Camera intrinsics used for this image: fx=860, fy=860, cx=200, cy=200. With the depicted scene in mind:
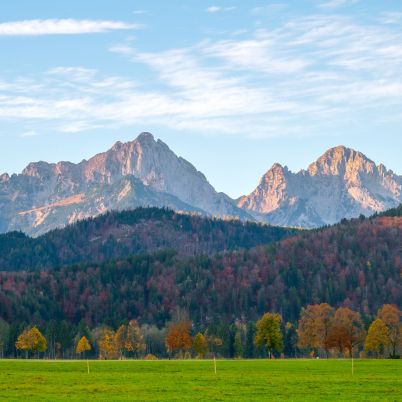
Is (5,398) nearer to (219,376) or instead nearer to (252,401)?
(252,401)

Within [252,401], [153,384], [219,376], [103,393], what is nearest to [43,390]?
[103,393]

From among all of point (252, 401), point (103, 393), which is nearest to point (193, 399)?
point (252, 401)

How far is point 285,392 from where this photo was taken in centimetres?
8362

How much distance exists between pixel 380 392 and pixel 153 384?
25.9 meters

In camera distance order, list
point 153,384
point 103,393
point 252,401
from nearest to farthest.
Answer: point 252,401, point 103,393, point 153,384

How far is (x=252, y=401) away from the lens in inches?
2906

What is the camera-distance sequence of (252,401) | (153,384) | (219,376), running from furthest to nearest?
(219,376) < (153,384) < (252,401)

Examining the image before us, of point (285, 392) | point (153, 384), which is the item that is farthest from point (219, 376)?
point (285, 392)

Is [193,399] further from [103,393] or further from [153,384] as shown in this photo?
[153,384]

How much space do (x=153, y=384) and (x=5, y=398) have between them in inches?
933

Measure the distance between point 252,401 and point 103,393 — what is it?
16.0 meters

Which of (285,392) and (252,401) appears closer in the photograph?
(252,401)

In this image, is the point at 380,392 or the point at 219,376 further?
the point at 219,376

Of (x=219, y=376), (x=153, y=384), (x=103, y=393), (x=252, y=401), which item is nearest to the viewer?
(x=252, y=401)
